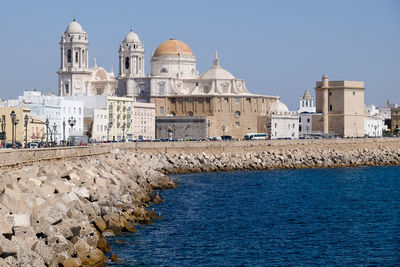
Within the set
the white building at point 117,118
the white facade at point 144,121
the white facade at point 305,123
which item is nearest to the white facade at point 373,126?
the white facade at point 305,123

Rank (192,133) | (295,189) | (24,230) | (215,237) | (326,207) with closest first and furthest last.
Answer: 1. (24,230)
2. (215,237)
3. (326,207)
4. (295,189)
5. (192,133)

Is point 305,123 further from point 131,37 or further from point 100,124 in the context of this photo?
point 100,124

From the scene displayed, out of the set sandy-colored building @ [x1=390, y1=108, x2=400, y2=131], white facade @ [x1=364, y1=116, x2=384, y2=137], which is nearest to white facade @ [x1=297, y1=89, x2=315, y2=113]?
sandy-colored building @ [x1=390, y1=108, x2=400, y2=131]

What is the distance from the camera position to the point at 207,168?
70875 mm

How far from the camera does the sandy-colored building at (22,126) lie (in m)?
68.8

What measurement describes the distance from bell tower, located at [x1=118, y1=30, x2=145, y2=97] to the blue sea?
50309 millimetres

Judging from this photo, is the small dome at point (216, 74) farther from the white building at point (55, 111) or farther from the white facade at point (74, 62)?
the white building at point (55, 111)

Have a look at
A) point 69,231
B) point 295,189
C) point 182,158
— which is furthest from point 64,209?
point 182,158

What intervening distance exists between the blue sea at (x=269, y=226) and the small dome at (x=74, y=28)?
45.4m

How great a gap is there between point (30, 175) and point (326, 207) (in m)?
18.2

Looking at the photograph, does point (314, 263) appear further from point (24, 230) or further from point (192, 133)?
point (192, 133)

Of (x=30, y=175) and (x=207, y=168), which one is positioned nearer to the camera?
(x=30, y=175)

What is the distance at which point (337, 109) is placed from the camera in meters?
116

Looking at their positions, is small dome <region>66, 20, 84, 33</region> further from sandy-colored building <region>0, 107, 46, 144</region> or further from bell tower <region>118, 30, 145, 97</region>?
sandy-colored building <region>0, 107, 46, 144</region>
